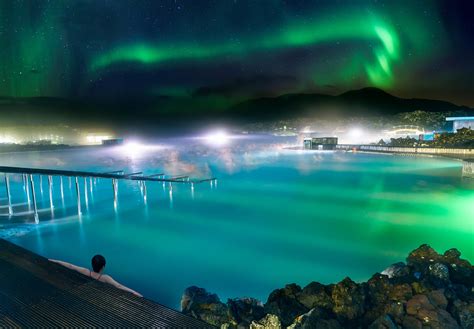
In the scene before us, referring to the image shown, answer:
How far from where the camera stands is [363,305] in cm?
554

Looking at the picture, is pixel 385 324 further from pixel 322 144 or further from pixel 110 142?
pixel 110 142

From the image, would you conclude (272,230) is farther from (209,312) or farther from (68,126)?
(68,126)

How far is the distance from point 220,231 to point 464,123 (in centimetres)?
4357

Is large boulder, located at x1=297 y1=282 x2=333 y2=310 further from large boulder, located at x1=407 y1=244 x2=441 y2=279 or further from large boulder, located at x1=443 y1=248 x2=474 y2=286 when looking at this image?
large boulder, located at x1=443 y1=248 x2=474 y2=286

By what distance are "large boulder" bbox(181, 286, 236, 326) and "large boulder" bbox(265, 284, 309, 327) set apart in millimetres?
722

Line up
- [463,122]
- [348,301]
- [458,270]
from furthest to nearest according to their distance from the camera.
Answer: [463,122]
[458,270]
[348,301]

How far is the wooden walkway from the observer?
3369mm

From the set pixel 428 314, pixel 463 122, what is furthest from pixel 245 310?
pixel 463 122

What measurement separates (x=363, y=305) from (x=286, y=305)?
Result: 49.6 inches

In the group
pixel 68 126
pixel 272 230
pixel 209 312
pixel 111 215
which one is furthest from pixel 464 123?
pixel 68 126

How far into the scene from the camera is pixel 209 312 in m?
5.34

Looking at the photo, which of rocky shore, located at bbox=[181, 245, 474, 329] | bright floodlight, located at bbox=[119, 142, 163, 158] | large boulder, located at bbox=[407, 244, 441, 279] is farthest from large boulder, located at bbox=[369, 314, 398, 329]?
bright floodlight, located at bbox=[119, 142, 163, 158]

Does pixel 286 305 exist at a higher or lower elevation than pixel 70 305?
lower

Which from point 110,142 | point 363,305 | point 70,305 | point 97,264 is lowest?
point 363,305
